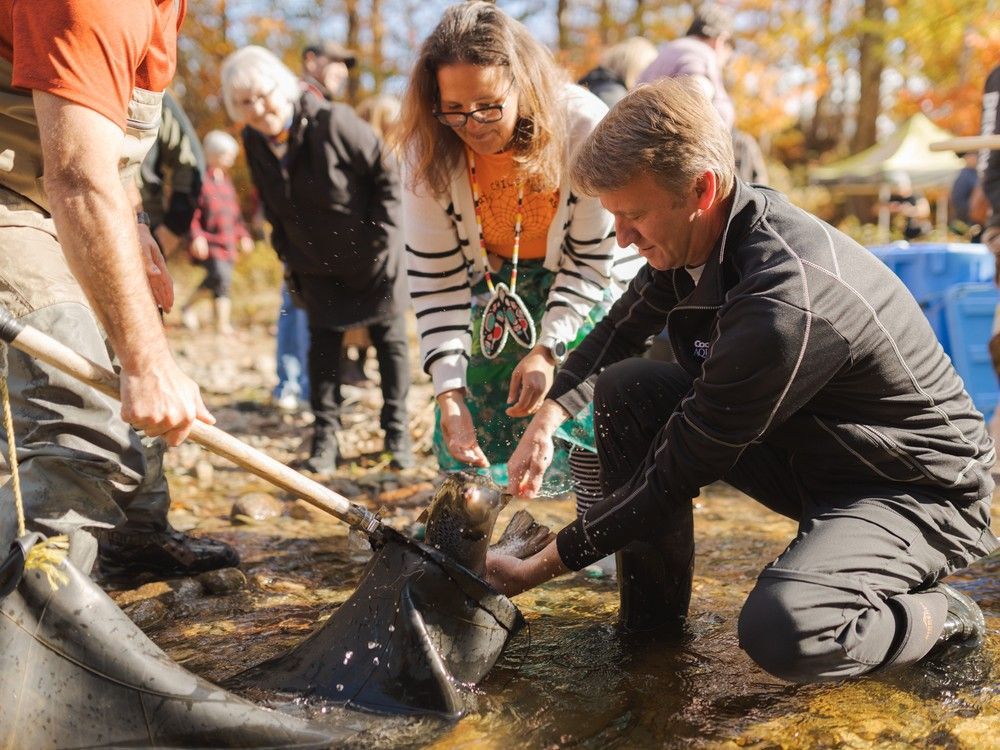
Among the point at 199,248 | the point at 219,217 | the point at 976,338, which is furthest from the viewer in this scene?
the point at 219,217

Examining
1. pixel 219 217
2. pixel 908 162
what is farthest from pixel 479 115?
pixel 908 162

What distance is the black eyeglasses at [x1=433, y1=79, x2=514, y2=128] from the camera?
2678mm

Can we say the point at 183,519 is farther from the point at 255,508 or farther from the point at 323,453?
the point at 323,453

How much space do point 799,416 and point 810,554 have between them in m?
0.33

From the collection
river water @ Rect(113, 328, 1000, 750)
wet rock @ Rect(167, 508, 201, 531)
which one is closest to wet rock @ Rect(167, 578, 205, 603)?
river water @ Rect(113, 328, 1000, 750)

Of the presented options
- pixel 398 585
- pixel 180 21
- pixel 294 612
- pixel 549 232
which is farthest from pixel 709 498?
pixel 180 21

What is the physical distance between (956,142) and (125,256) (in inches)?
144

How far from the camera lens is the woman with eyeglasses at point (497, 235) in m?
2.70

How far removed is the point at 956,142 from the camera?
4102 millimetres

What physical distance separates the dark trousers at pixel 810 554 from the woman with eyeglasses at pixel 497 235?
1.28 feet

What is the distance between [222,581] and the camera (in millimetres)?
3021

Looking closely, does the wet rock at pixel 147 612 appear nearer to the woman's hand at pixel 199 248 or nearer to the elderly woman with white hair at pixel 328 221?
the elderly woman with white hair at pixel 328 221

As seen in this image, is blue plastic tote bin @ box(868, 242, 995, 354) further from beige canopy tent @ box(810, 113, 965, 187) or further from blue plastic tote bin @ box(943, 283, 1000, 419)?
beige canopy tent @ box(810, 113, 965, 187)

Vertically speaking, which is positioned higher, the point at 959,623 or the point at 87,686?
the point at 87,686
